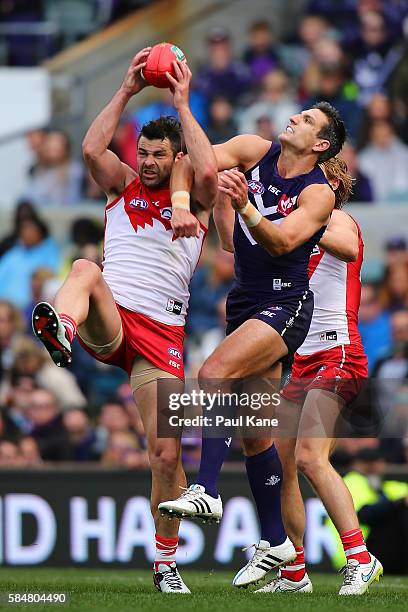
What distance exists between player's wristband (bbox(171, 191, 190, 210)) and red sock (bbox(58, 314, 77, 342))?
0.94 metres

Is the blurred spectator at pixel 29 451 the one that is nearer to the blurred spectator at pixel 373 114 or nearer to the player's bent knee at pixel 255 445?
the player's bent knee at pixel 255 445

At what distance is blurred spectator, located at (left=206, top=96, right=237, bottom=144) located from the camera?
585 inches

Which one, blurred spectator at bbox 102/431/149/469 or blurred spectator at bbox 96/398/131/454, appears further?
blurred spectator at bbox 96/398/131/454

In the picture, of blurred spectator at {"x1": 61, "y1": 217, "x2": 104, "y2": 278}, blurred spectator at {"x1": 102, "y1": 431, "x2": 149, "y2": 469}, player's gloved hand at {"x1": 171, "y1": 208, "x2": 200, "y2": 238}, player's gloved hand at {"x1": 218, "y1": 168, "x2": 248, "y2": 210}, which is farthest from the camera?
blurred spectator at {"x1": 61, "y1": 217, "x2": 104, "y2": 278}

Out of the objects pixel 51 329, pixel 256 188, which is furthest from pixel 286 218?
pixel 51 329

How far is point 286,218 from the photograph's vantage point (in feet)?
23.9

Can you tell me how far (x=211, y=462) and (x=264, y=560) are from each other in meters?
0.83

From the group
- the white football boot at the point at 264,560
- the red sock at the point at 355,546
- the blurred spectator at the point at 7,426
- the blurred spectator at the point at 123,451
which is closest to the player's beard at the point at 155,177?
the white football boot at the point at 264,560

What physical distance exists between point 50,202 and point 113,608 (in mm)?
9513

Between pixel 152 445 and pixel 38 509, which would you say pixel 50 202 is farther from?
pixel 152 445

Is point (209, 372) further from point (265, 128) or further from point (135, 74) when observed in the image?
point (265, 128)

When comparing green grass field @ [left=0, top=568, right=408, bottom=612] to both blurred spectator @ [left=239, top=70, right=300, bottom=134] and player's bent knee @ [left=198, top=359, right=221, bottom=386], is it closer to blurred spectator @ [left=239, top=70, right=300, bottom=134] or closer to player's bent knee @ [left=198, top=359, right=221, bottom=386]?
player's bent knee @ [left=198, top=359, right=221, bottom=386]

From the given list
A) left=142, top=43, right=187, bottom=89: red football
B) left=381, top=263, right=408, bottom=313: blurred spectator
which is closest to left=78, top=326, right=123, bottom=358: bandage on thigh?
left=142, top=43, right=187, bottom=89: red football

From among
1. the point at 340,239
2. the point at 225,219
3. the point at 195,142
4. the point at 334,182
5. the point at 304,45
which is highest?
the point at 304,45
